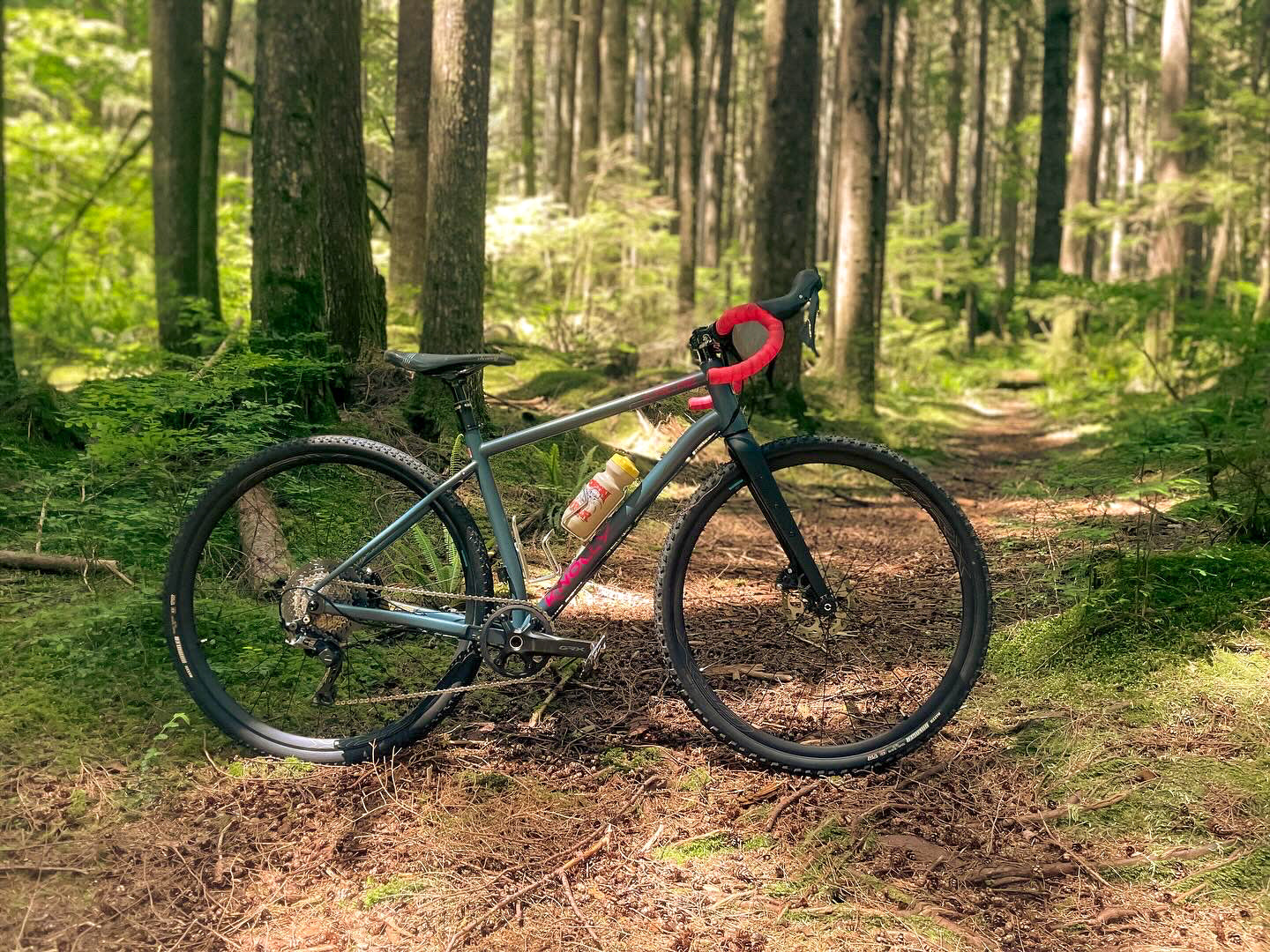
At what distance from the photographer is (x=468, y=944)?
91.8 inches

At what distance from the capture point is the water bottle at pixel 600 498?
3184mm

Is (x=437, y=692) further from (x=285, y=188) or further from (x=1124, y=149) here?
(x=1124, y=149)

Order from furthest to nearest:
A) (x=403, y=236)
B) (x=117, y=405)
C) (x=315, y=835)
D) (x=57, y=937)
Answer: (x=403, y=236) < (x=117, y=405) < (x=315, y=835) < (x=57, y=937)

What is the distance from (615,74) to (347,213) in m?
11.5

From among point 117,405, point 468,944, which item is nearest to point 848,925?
point 468,944

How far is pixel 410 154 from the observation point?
10.0m

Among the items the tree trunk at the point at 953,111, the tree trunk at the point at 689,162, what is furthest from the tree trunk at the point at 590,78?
the tree trunk at the point at 953,111

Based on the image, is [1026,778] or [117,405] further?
[117,405]

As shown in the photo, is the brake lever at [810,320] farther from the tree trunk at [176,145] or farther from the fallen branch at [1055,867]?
the tree trunk at [176,145]

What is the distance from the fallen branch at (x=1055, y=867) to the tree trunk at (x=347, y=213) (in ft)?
14.7

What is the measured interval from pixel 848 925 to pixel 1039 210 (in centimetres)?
1877

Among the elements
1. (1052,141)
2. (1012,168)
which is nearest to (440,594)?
(1052,141)

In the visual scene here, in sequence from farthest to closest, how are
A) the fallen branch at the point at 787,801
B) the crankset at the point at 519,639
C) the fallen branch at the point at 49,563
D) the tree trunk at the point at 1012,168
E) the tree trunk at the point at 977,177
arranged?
1. the tree trunk at the point at 1012,168
2. the tree trunk at the point at 977,177
3. the fallen branch at the point at 49,563
4. the crankset at the point at 519,639
5. the fallen branch at the point at 787,801

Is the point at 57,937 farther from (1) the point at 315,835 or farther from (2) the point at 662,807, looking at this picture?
(2) the point at 662,807
